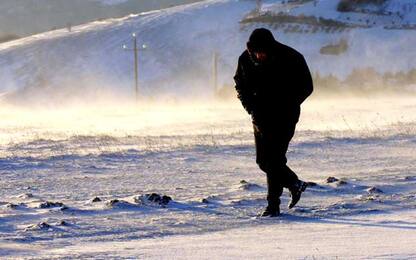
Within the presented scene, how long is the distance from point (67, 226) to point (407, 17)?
83.9 metres

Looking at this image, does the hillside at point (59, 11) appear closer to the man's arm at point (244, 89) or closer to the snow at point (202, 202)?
the snow at point (202, 202)

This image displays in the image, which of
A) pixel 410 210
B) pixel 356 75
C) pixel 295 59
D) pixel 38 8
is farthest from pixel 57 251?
pixel 38 8

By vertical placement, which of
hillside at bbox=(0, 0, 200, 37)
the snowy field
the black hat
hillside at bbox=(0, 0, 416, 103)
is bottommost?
the snowy field

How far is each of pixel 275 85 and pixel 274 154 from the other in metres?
0.59

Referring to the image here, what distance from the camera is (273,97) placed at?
7559 mm

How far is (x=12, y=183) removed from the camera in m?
10.9

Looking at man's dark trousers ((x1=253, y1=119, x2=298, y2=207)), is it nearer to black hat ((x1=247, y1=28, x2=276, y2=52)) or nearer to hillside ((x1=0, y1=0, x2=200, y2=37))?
black hat ((x1=247, y1=28, x2=276, y2=52))

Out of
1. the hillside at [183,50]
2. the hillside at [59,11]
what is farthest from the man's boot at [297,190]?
the hillside at [59,11]

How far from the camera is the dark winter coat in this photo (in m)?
7.45

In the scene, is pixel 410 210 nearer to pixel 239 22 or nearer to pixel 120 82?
pixel 120 82

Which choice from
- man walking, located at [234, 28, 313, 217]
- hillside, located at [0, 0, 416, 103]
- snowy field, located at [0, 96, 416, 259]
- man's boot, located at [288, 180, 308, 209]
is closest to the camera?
snowy field, located at [0, 96, 416, 259]

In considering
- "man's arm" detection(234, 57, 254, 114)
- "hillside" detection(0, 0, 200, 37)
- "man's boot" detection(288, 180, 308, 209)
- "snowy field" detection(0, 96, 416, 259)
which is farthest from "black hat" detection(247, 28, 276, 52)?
"hillside" detection(0, 0, 200, 37)

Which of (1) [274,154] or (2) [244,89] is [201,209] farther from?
(2) [244,89]

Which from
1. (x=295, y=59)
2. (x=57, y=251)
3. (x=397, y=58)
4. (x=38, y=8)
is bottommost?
(x=57, y=251)
